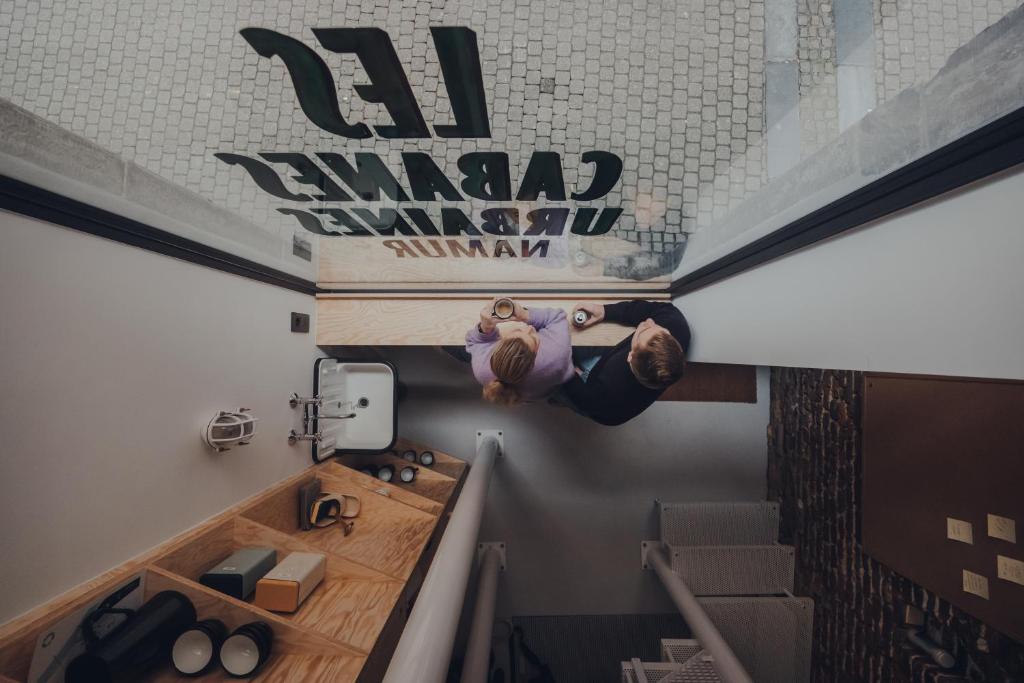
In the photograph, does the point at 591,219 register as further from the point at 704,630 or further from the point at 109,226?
the point at 704,630

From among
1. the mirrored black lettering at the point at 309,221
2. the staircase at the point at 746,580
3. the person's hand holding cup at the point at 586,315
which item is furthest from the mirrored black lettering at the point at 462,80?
the staircase at the point at 746,580

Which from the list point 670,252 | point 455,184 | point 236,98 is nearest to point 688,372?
point 670,252

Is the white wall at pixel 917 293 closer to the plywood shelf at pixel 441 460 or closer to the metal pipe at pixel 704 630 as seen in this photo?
the metal pipe at pixel 704 630

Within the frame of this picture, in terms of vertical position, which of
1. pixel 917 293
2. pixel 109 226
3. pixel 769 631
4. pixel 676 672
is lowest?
pixel 769 631

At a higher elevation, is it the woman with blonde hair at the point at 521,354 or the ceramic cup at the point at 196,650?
the woman with blonde hair at the point at 521,354

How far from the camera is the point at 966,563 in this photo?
1.39 m

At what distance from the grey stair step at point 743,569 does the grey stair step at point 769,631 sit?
17 cm

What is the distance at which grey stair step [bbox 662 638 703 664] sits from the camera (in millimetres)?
1733

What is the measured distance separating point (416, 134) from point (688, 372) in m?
2.48

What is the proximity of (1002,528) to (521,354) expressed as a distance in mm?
1527

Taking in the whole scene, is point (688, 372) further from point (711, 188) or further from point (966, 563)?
point (711, 188)

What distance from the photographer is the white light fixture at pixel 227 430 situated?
133cm

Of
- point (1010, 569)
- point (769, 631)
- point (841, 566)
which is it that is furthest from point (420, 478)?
point (1010, 569)

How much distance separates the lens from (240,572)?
4.00 feet
